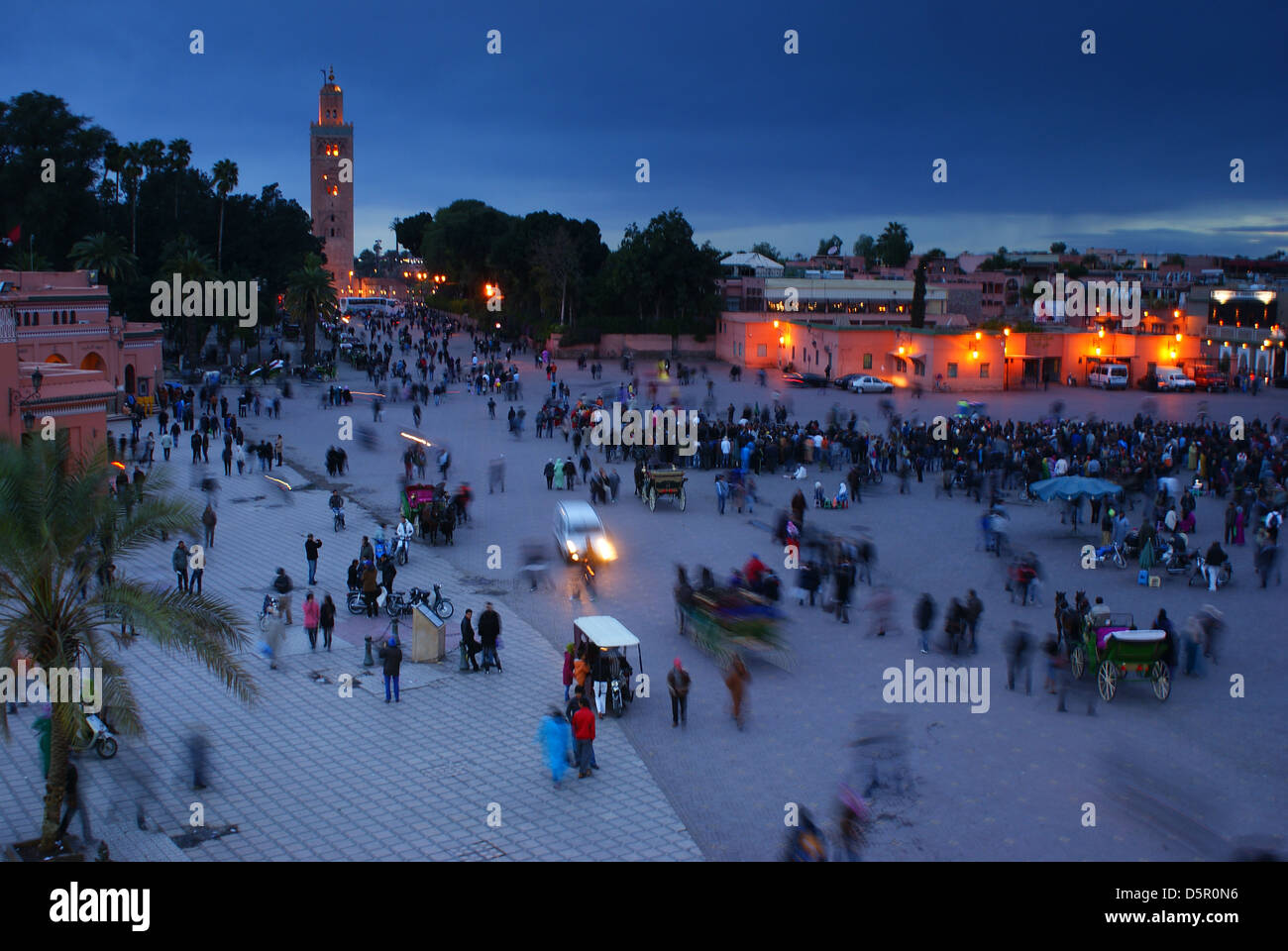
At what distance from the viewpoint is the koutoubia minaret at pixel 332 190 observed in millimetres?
135625

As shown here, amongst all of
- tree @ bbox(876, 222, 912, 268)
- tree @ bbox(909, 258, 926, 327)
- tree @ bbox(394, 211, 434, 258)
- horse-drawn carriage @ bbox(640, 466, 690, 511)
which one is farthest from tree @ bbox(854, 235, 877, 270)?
horse-drawn carriage @ bbox(640, 466, 690, 511)

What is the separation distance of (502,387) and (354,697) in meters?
36.8

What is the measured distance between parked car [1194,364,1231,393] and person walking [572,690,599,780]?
4931 centimetres

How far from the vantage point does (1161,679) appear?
47.0 ft

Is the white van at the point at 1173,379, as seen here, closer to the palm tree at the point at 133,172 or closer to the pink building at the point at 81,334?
the pink building at the point at 81,334

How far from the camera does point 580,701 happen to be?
41.5 feet

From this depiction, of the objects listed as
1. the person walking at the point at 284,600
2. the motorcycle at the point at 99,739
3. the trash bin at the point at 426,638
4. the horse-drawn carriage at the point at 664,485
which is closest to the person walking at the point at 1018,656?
the trash bin at the point at 426,638

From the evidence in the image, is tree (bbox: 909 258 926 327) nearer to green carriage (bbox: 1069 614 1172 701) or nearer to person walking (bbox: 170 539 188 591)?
green carriage (bbox: 1069 614 1172 701)

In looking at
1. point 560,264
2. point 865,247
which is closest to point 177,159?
point 560,264

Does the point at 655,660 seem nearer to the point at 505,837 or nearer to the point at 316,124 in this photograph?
the point at 505,837

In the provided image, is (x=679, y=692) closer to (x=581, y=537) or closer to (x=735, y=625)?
(x=735, y=625)

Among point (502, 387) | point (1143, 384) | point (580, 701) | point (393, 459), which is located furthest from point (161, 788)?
point (1143, 384)

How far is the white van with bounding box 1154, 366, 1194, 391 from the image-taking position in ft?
173

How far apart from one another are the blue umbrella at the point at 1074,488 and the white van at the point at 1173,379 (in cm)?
3309
